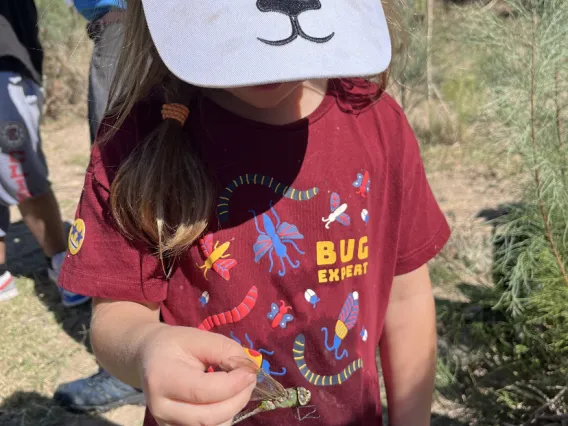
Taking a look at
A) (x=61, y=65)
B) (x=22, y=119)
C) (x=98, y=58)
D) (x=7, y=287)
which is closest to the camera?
(x=98, y=58)

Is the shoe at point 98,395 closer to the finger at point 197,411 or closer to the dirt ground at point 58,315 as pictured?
the dirt ground at point 58,315

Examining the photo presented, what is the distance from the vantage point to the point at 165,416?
2.71 feet

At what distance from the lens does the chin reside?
38.8 inches

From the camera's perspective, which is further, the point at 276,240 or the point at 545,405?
the point at 545,405

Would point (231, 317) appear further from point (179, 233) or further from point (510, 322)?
point (510, 322)

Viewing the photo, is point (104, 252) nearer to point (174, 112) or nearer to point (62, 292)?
point (174, 112)

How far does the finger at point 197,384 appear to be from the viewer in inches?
31.6

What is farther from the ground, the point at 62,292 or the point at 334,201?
the point at 334,201

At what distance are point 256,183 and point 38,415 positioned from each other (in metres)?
1.72

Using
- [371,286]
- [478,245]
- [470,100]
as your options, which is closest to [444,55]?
[470,100]

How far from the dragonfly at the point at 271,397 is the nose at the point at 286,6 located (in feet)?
1.52

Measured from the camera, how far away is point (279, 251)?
1.08 meters

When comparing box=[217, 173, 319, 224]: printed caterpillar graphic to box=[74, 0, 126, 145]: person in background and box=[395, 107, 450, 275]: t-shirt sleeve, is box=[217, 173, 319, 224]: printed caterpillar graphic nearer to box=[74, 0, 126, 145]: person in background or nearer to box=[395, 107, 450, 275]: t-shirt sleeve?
box=[395, 107, 450, 275]: t-shirt sleeve

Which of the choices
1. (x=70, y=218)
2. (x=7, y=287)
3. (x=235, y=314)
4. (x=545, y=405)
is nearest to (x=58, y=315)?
(x=7, y=287)
